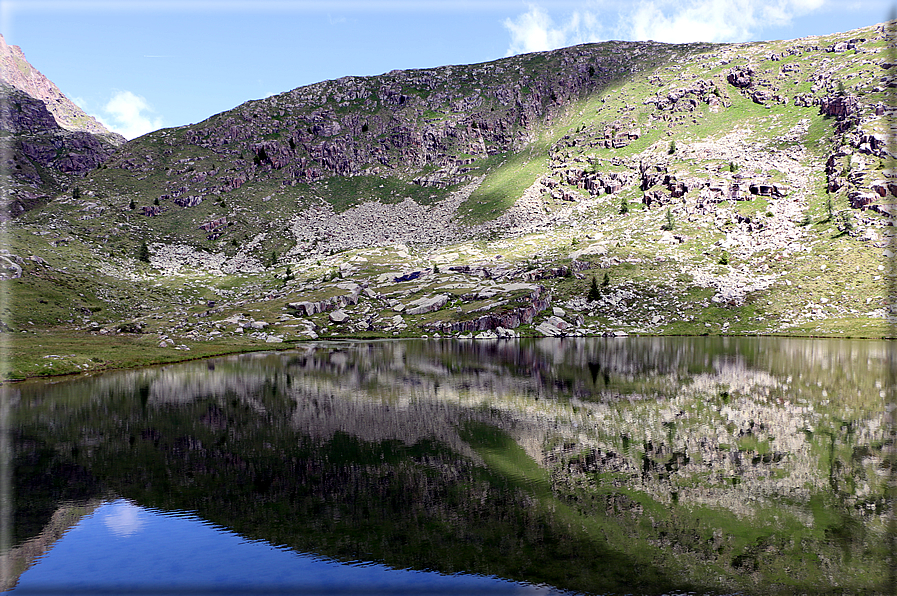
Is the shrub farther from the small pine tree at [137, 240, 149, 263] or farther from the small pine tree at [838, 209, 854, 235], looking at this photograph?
the small pine tree at [137, 240, 149, 263]

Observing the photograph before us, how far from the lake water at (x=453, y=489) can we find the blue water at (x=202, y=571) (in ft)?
0.32

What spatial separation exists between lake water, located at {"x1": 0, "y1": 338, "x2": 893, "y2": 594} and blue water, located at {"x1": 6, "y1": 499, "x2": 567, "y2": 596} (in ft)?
0.32

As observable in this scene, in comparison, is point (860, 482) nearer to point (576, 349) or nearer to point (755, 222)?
point (576, 349)

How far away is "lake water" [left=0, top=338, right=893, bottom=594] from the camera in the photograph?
757 inches

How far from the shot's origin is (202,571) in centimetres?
1972

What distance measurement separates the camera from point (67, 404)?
51375 millimetres

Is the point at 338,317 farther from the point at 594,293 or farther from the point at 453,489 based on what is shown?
the point at 453,489

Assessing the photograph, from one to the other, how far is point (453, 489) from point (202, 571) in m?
12.6

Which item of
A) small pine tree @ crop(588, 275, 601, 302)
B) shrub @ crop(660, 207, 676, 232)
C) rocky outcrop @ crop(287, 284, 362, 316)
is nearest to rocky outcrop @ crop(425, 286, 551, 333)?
small pine tree @ crop(588, 275, 601, 302)

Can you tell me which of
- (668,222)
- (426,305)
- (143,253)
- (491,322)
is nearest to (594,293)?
(491,322)

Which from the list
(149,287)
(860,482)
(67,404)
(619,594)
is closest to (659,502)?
(619,594)

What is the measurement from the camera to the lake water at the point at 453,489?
63.1ft

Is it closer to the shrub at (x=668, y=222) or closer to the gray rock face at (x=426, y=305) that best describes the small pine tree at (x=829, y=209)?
the shrub at (x=668, y=222)

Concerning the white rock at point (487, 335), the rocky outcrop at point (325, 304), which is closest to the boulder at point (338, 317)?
the rocky outcrop at point (325, 304)
